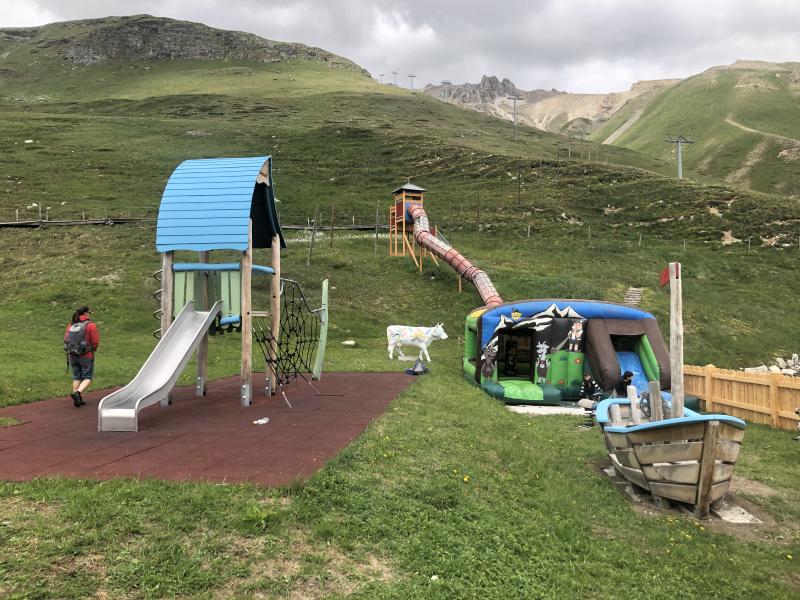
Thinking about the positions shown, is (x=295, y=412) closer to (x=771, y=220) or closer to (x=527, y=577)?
(x=527, y=577)

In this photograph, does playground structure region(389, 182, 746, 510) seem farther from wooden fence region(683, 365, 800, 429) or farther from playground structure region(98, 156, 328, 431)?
playground structure region(98, 156, 328, 431)

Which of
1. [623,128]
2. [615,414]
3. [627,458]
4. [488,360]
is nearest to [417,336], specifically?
[488,360]

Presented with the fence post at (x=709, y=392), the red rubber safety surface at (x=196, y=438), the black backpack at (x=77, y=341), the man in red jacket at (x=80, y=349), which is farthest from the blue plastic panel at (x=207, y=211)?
the fence post at (x=709, y=392)

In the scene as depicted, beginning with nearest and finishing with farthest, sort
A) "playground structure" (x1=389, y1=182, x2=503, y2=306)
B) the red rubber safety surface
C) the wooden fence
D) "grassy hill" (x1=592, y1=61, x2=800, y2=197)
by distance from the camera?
the red rubber safety surface
the wooden fence
"playground structure" (x1=389, y1=182, x2=503, y2=306)
"grassy hill" (x1=592, y1=61, x2=800, y2=197)

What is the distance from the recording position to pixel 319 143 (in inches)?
2675

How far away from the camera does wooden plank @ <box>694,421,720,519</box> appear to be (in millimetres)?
6281

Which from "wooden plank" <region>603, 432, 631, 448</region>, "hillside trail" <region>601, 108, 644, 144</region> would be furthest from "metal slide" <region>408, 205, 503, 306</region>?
"hillside trail" <region>601, 108, 644, 144</region>

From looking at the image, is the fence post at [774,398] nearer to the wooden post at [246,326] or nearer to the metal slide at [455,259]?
the metal slide at [455,259]

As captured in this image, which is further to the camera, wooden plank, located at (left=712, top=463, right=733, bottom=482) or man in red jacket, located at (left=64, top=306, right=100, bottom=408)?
man in red jacket, located at (left=64, top=306, right=100, bottom=408)

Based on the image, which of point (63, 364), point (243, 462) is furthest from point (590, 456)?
point (63, 364)

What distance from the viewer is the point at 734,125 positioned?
123812 mm

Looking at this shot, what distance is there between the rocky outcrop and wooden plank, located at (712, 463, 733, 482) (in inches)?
6422

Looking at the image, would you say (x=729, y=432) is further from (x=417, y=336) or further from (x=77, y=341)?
(x=417, y=336)

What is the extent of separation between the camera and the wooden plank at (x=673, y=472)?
21.2 ft
